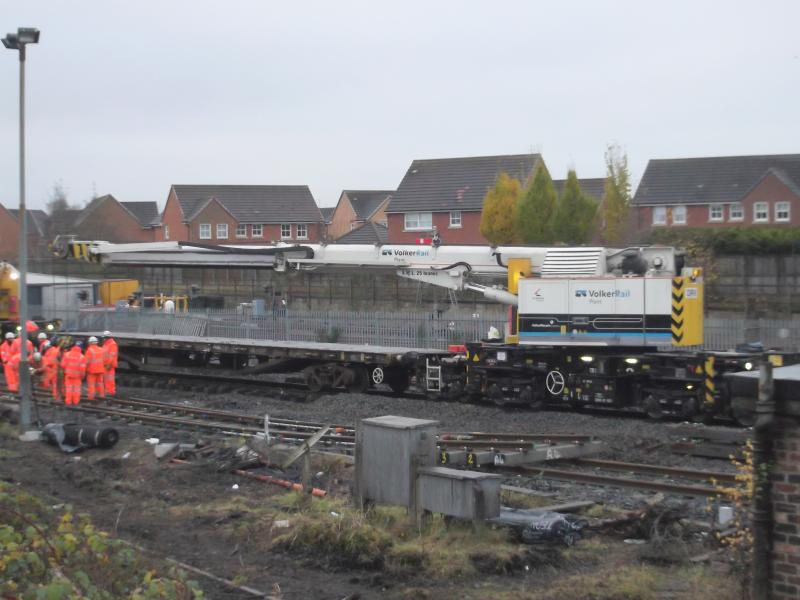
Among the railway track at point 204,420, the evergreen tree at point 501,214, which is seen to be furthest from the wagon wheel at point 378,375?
the evergreen tree at point 501,214

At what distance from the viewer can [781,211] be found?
4238 centimetres

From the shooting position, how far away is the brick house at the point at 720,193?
4238cm

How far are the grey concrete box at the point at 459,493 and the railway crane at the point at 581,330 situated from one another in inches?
348

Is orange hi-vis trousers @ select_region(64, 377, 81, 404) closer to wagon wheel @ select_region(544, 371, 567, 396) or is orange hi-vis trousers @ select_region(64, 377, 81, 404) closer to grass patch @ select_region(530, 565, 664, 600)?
wagon wheel @ select_region(544, 371, 567, 396)

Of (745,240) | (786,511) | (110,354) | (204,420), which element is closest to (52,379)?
(110,354)

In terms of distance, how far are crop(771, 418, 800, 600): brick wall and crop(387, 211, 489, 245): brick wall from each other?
1577 inches

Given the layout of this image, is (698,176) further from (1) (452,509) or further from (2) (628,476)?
(1) (452,509)

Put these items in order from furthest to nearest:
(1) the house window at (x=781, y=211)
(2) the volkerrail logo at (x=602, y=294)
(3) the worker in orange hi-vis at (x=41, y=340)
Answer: (1) the house window at (x=781, y=211), (3) the worker in orange hi-vis at (x=41, y=340), (2) the volkerrail logo at (x=602, y=294)

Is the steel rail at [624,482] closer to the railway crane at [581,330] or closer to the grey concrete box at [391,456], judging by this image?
the grey concrete box at [391,456]

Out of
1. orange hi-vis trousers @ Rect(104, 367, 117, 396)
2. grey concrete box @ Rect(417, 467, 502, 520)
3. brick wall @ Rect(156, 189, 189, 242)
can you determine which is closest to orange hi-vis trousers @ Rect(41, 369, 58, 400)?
orange hi-vis trousers @ Rect(104, 367, 117, 396)

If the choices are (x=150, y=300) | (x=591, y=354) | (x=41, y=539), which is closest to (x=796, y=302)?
(x=591, y=354)

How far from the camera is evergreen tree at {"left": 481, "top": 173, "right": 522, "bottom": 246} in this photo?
40.1m

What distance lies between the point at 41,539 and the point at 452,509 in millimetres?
4186

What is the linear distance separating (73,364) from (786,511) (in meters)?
17.6
